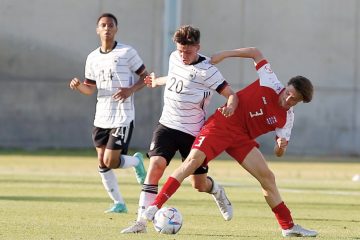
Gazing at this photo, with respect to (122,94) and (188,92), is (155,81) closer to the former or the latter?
(188,92)

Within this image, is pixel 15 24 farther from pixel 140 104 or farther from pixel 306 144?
pixel 306 144

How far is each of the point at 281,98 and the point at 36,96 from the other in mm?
15889

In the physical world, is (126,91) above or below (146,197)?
above

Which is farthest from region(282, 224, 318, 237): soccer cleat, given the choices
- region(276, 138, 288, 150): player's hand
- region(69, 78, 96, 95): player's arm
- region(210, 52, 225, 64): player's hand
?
region(69, 78, 96, 95): player's arm

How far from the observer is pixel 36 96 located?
2588 cm

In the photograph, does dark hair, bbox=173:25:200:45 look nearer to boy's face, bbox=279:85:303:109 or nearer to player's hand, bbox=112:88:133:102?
boy's face, bbox=279:85:303:109

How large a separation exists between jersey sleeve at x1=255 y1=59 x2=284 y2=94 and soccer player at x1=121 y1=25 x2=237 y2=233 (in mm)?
310

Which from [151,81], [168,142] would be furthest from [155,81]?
[168,142]

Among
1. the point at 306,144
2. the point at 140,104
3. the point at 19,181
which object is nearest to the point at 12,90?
the point at 140,104

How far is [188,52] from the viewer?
1052cm

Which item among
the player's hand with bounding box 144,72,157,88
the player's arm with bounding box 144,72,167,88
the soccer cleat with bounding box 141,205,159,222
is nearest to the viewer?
the soccer cleat with bounding box 141,205,159,222

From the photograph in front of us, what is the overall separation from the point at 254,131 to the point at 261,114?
→ 0.65ft

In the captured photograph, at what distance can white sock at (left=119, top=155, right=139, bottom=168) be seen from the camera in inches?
523

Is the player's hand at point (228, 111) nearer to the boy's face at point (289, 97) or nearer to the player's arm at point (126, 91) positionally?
the boy's face at point (289, 97)
